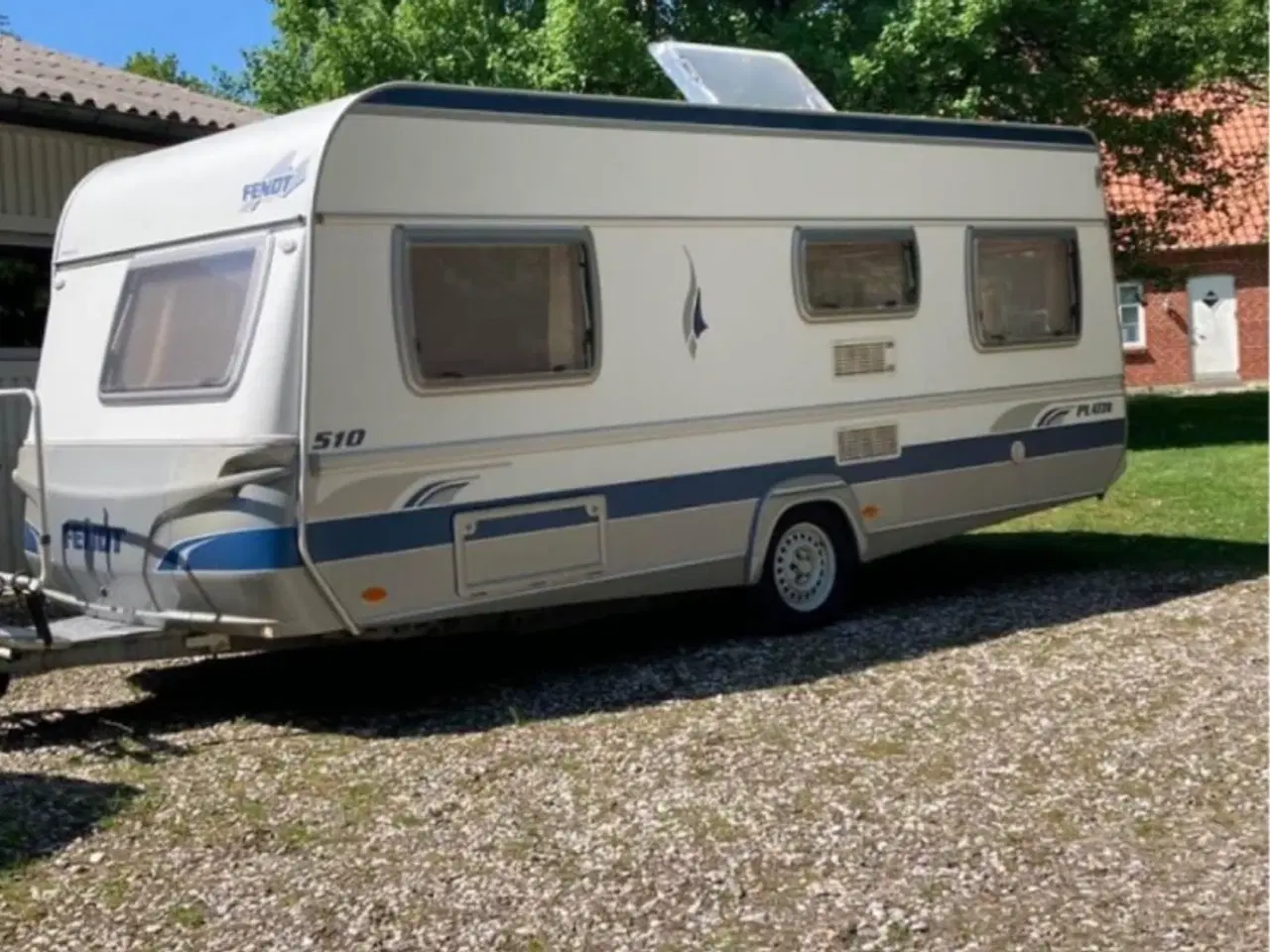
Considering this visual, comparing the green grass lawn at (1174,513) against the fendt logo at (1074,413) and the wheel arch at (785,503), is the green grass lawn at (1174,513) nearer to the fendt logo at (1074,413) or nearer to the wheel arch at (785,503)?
the fendt logo at (1074,413)

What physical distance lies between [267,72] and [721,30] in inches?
213

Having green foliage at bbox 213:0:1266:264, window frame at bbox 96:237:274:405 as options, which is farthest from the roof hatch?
green foliage at bbox 213:0:1266:264

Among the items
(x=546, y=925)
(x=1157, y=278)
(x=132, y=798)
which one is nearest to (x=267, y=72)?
(x=1157, y=278)

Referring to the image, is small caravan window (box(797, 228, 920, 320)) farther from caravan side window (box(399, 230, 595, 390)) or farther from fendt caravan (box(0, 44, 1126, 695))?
caravan side window (box(399, 230, 595, 390))

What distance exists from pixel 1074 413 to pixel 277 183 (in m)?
5.58

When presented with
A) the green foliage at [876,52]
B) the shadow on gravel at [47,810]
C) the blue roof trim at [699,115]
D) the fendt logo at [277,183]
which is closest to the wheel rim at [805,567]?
the blue roof trim at [699,115]

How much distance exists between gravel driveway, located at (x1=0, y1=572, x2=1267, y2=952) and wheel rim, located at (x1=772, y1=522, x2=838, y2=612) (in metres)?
0.26

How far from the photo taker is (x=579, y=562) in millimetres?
8430

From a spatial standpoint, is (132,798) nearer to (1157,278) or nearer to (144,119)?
(144,119)

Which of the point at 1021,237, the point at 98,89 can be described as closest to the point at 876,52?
the point at 1021,237

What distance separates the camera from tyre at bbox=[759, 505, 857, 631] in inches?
373

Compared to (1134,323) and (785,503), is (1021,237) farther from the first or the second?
(1134,323)

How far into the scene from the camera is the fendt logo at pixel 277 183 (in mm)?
7527

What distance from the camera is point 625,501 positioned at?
8.61m
